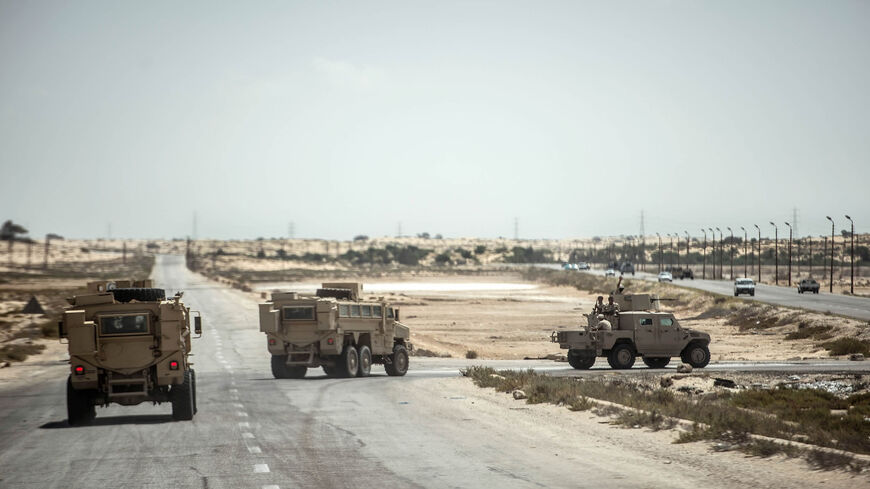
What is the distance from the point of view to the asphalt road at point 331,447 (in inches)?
602

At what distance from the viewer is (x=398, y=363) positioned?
3659 cm

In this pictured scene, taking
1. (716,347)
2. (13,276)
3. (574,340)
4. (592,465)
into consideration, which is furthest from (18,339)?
(13,276)

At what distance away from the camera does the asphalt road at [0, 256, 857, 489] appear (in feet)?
50.1

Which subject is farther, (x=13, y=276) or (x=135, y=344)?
(x=13, y=276)

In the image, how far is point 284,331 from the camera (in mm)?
34469

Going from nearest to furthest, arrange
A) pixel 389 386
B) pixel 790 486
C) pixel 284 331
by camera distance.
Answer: pixel 790 486
pixel 389 386
pixel 284 331

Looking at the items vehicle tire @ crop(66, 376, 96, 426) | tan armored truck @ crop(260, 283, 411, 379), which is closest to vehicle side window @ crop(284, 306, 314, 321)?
tan armored truck @ crop(260, 283, 411, 379)

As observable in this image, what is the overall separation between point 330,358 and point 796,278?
122 metres

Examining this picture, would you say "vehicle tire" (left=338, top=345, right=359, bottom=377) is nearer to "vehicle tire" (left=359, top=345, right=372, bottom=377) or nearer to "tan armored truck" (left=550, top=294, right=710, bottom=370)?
"vehicle tire" (left=359, top=345, right=372, bottom=377)

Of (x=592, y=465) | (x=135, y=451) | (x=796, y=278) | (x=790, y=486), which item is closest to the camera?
(x=790, y=486)

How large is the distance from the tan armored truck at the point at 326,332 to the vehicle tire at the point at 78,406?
469 inches

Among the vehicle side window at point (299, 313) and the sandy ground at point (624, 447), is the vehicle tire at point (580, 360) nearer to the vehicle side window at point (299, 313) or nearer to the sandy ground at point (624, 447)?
the vehicle side window at point (299, 313)

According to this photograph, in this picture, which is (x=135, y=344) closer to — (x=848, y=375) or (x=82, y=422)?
(x=82, y=422)

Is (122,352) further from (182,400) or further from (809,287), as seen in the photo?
(809,287)
